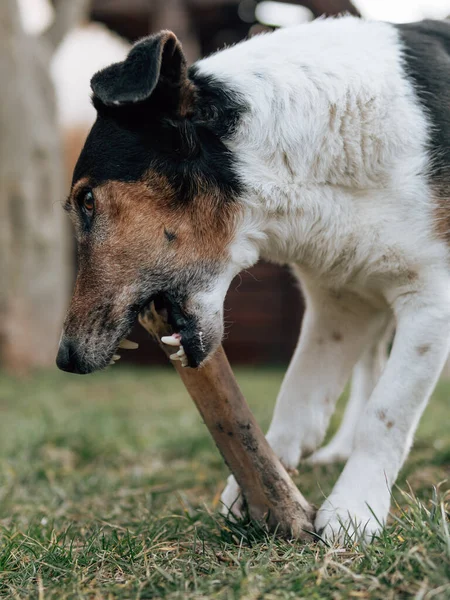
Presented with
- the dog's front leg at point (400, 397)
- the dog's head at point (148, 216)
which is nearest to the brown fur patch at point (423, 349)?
→ the dog's front leg at point (400, 397)

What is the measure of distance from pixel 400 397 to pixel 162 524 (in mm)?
899

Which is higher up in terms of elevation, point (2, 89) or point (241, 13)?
point (241, 13)

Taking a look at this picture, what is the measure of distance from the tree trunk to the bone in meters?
6.82

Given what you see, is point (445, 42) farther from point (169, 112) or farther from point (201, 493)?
point (201, 493)

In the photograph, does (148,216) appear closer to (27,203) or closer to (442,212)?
(442,212)

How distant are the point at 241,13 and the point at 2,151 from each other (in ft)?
12.5

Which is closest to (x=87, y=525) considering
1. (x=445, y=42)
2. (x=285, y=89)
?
(x=285, y=89)

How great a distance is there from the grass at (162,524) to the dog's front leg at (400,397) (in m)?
0.11

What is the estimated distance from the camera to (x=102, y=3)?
34.3ft

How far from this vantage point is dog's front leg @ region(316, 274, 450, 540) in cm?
248

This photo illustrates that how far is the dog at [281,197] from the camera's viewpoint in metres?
2.51

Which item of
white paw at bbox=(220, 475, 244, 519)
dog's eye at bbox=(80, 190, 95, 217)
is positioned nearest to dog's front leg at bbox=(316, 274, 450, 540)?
white paw at bbox=(220, 475, 244, 519)

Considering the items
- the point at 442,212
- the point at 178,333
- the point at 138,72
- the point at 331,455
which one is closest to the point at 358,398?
the point at 331,455

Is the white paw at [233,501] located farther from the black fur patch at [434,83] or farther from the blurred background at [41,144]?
the blurred background at [41,144]
